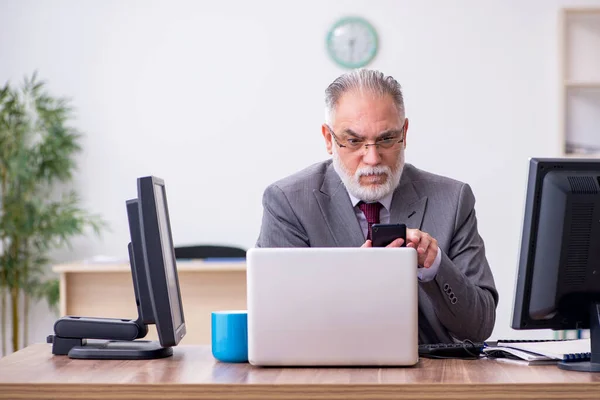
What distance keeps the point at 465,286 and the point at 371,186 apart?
407mm

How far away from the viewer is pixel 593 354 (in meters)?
1.70

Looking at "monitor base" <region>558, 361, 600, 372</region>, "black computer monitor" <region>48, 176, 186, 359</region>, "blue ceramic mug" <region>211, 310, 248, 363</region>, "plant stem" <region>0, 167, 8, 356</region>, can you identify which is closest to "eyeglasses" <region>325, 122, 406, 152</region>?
"black computer monitor" <region>48, 176, 186, 359</region>

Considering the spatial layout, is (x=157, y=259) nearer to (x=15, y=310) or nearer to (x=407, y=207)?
(x=407, y=207)

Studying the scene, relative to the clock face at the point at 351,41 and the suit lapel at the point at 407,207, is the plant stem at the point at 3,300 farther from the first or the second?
the suit lapel at the point at 407,207

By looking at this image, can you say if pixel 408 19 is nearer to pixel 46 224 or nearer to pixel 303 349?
pixel 46 224

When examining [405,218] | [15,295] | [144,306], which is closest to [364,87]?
[405,218]

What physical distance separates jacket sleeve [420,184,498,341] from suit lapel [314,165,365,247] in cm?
28

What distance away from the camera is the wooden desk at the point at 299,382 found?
1.53 metres

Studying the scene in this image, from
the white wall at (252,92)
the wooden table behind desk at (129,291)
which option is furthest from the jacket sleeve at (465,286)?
the white wall at (252,92)

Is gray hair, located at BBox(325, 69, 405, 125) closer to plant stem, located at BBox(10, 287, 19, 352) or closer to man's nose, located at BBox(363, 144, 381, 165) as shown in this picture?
man's nose, located at BBox(363, 144, 381, 165)

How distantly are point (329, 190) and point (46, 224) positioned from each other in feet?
9.82

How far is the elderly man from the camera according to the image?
2287 millimetres

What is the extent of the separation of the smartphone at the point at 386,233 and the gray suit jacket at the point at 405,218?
0.49 meters

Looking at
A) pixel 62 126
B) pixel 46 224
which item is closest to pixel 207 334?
pixel 46 224
